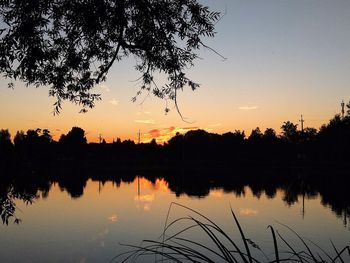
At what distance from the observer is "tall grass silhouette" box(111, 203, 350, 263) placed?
237 cm

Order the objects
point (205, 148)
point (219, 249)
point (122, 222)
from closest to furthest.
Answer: point (219, 249) < point (122, 222) < point (205, 148)

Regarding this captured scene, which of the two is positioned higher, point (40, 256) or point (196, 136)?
point (196, 136)

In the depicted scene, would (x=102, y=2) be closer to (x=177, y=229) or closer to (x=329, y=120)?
(x=177, y=229)

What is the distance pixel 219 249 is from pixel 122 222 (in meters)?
23.3

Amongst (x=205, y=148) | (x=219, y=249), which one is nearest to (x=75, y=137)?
(x=205, y=148)

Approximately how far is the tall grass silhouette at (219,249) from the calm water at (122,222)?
1198mm

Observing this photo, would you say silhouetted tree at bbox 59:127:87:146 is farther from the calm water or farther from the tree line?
the calm water

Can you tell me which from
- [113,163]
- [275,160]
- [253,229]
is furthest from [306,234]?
[113,163]

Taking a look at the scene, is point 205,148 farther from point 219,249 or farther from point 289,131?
point 219,249

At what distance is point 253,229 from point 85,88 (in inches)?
815

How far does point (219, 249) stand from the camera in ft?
26.3

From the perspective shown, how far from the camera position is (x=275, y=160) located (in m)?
103

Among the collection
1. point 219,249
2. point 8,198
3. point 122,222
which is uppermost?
point 8,198

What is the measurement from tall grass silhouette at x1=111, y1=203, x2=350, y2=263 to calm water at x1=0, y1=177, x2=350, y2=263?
120 centimetres
